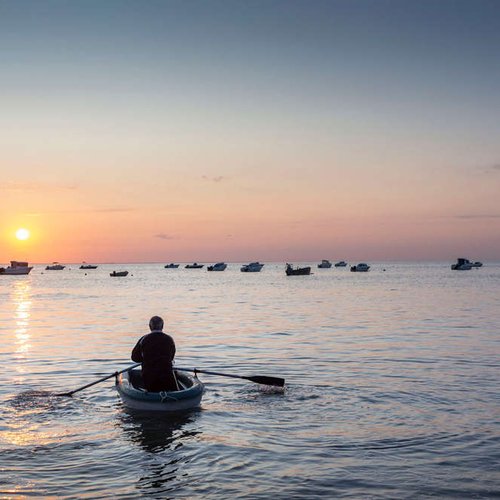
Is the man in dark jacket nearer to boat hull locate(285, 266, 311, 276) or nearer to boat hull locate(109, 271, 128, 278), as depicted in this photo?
boat hull locate(285, 266, 311, 276)

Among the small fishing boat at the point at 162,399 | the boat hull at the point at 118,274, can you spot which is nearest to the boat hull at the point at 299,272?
the boat hull at the point at 118,274

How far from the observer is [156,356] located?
53.8 ft

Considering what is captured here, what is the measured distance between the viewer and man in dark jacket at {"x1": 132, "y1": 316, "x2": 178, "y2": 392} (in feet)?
53.5

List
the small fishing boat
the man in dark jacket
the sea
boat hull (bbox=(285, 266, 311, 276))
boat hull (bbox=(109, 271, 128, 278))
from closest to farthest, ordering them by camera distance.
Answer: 1. the sea
2. the small fishing boat
3. the man in dark jacket
4. boat hull (bbox=(285, 266, 311, 276))
5. boat hull (bbox=(109, 271, 128, 278))

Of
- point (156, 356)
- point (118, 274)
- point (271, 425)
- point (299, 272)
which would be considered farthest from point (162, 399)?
point (118, 274)

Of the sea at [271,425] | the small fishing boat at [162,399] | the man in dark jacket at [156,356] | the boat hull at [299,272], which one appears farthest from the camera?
the boat hull at [299,272]

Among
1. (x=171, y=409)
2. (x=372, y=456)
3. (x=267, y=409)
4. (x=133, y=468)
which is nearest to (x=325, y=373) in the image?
(x=267, y=409)

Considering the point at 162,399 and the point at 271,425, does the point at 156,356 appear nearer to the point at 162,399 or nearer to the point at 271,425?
the point at 162,399

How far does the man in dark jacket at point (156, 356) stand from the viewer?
16312 mm

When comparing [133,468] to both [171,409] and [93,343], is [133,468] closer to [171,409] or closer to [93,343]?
[171,409]

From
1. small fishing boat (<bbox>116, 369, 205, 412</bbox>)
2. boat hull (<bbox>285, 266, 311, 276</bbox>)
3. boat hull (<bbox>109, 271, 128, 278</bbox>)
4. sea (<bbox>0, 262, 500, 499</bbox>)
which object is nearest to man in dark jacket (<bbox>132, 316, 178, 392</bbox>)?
small fishing boat (<bbox>116, 369, 205, 412</bbox>)

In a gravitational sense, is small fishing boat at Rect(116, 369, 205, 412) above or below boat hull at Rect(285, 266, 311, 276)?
below

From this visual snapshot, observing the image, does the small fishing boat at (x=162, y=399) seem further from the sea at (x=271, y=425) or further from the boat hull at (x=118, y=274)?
the boat hull at (x=118, y=274)

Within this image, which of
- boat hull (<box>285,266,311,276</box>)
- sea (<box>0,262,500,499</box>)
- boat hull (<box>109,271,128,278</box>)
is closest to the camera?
sea (<box>0,262,500,499</box>)
